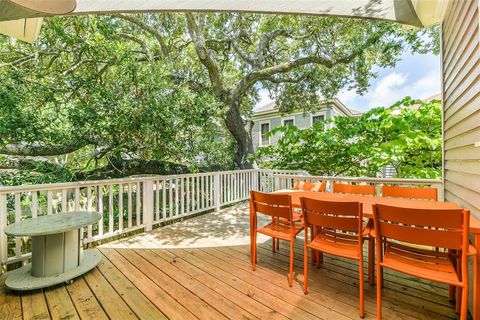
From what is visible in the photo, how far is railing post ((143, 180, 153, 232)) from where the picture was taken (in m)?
4.15

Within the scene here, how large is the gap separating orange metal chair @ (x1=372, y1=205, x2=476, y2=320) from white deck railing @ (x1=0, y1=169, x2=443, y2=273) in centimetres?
195

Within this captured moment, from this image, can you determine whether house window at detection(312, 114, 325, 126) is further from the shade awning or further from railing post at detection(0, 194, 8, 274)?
railing post at detection(0, 194, 8, 274)

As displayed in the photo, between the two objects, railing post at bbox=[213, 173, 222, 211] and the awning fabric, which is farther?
railing post at bbox=[213, 173, 222, 211]

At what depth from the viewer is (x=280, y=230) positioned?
264 cm

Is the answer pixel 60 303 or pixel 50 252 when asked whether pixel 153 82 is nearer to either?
pixel 50 252

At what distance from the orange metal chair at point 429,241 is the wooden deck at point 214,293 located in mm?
389

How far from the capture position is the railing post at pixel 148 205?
4148 millimetres

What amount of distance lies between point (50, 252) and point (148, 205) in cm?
181

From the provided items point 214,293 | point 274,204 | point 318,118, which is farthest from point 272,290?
point 318,118

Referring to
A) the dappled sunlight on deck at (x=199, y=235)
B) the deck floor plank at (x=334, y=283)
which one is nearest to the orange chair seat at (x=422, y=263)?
the deck floor plank at (x=334, y=283)

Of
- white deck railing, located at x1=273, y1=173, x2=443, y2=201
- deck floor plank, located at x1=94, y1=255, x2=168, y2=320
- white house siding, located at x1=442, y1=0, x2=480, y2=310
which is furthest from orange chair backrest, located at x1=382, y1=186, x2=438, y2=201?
deck floor plank, located at x1=94, y1=255, x2=168, y2=320

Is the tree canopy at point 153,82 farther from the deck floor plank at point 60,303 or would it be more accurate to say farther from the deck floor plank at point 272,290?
the deck floor plank at point 272,290

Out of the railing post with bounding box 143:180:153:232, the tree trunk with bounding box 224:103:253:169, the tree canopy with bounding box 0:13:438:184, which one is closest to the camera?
the tree canopy with bounding box 0:13:438:184

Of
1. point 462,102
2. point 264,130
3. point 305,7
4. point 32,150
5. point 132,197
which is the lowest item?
point 132,197
